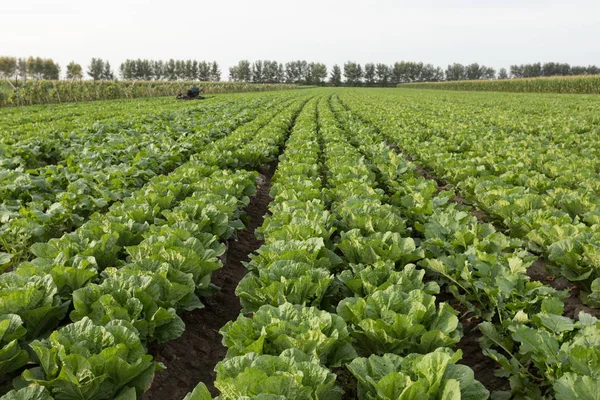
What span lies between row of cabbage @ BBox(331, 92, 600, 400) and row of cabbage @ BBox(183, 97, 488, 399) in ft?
1.33

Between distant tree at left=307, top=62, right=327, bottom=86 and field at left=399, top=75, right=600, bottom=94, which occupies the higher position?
distant tree at left=307, top=62, right=327, bottom=86

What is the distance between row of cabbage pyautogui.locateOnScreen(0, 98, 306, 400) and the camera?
7.83 ft

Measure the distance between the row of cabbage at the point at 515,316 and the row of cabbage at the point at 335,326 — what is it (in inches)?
15.9

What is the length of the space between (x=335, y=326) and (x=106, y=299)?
1678mm

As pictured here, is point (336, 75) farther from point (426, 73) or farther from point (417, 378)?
point (417, 378)

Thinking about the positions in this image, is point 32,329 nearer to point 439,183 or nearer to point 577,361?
point 577,361

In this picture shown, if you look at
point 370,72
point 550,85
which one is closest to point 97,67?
point 370,72

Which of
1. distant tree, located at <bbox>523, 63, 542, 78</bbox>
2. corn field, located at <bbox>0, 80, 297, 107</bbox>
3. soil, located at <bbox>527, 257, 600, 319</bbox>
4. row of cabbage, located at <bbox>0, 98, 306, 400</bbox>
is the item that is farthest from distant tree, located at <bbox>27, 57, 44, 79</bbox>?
distant tree, located at <bbox>523, 63, 542, 78</bbox>

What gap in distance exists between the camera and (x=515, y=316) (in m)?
3.03

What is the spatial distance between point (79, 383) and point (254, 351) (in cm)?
102

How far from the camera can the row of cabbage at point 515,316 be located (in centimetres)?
237

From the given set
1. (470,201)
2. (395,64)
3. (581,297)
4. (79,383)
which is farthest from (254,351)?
(395,64)

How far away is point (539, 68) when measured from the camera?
136m

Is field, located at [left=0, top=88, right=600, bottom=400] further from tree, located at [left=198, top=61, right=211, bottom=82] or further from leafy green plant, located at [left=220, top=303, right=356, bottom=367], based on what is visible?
tree, located at [left=198, top=61, right=211, bottom=82]
